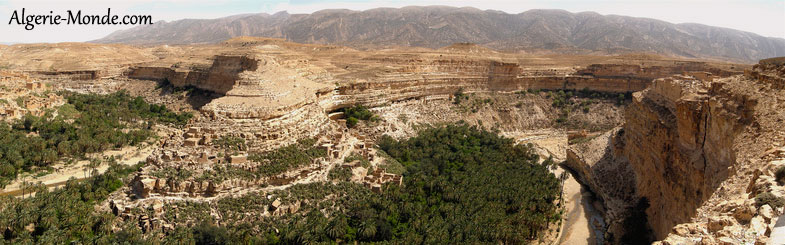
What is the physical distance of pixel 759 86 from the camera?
69.1ft

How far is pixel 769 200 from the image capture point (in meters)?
11.6

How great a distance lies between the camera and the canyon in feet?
63.1

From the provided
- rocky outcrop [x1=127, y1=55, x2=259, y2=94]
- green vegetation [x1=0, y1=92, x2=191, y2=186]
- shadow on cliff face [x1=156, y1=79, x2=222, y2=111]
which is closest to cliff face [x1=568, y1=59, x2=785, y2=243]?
rocky outcrop [x1=127, y1=55, x2=259, y2=94]

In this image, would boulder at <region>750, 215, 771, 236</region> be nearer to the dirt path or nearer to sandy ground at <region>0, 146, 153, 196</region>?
the dirt path

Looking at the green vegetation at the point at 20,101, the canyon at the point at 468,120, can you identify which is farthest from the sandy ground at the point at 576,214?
the green vegetation at the point at 20,101

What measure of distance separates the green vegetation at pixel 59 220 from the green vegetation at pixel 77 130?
898 cm

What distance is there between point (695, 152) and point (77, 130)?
1894 inches

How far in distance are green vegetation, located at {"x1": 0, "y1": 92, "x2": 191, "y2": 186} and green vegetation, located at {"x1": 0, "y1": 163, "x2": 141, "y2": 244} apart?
29.5ft

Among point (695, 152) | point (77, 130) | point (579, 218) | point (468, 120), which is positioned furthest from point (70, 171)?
point (695, 152)

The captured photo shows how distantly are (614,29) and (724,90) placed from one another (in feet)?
564

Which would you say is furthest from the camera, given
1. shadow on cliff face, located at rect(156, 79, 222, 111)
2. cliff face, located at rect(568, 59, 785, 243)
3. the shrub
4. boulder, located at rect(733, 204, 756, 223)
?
shadow on cliff face, located at rect(156, 79, 222, 111)

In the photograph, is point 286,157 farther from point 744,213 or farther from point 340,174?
point 744,213

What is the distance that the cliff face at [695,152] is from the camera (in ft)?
47.2

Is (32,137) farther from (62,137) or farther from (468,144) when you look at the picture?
(468,144)
